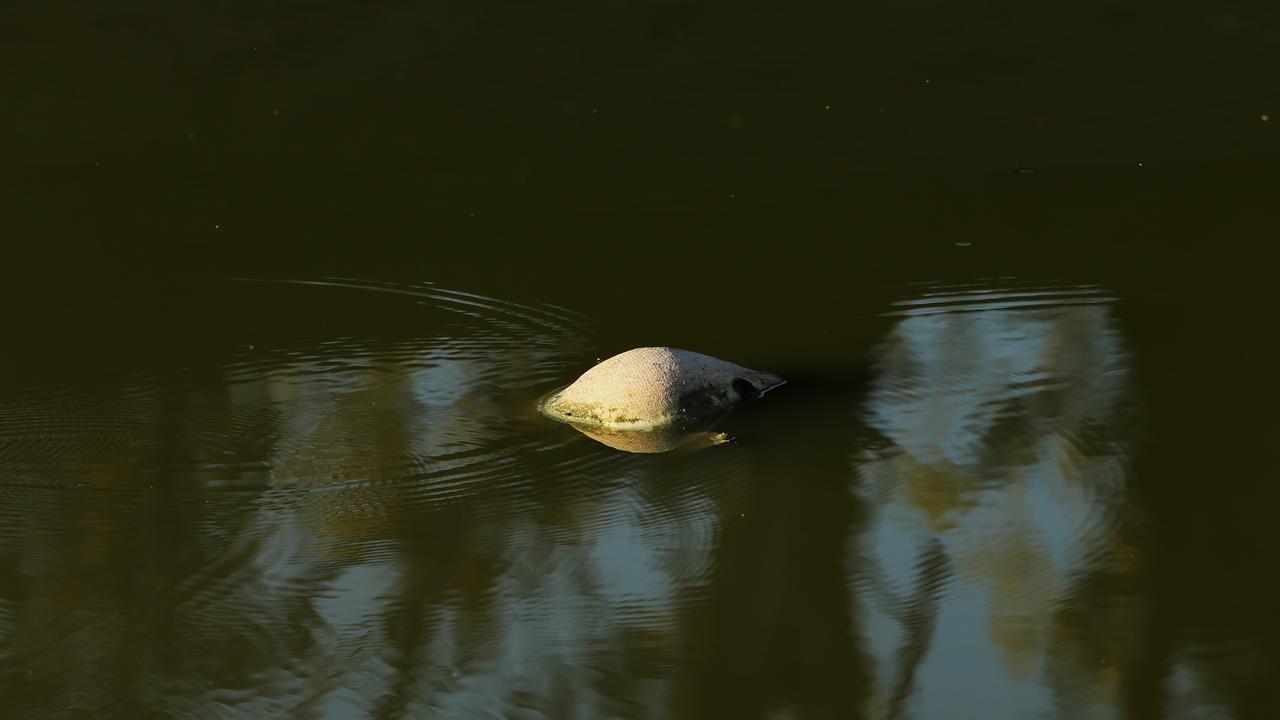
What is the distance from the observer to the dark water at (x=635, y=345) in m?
3.06

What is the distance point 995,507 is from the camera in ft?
11.7

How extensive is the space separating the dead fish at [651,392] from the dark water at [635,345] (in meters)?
0.10

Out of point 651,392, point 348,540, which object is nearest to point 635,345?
point 651,392

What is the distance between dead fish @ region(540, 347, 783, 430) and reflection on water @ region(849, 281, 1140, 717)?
0.38 metres

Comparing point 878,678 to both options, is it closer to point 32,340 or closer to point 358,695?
point 358,695

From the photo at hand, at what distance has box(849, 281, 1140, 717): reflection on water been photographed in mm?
2941

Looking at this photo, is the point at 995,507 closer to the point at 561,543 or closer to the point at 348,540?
the point at 561,543

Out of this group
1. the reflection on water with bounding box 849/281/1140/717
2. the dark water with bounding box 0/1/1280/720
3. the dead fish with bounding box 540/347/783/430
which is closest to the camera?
the reflection on water with bounding box 849/281/1140/717

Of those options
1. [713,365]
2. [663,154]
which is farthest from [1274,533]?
[663,154]

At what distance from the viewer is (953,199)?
5.53 meters

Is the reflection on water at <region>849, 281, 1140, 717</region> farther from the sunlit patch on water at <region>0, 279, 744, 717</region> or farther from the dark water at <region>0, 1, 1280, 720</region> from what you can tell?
the sunlit patch on water at <region>0, 279, 744, 717</region>

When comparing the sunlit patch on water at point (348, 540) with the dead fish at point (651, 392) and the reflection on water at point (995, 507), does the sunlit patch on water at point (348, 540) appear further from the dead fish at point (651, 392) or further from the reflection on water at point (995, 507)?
the reflection on water at point (995, 507)

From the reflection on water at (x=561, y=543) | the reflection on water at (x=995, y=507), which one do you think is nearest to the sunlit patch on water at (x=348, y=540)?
the reflection on water at (x=561, y=543)

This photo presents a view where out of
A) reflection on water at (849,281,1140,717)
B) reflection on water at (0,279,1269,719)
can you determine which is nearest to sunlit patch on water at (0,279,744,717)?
reflection on water at (0,279,1269,719)
